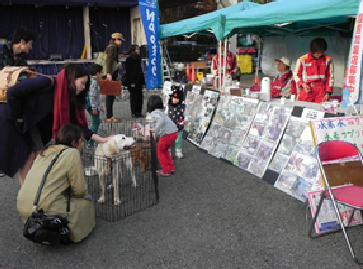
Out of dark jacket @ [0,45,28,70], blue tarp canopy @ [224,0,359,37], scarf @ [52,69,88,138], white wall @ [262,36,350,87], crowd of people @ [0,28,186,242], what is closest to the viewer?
crowd of people @ [0,28,186,242]

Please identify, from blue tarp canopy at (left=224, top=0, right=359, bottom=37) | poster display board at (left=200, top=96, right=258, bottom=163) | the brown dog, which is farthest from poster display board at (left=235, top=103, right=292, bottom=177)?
blue tarp canopy at (left=224, top=0, right=359, bottom=37)

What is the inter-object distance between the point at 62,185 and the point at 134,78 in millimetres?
5971

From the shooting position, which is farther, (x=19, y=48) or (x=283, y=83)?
(x=283, y=83)

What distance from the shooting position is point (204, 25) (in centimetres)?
844

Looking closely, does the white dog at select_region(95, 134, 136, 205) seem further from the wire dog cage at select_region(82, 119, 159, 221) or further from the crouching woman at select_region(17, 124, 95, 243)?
the crouching woman at select_region(17, 124, 95, 243)

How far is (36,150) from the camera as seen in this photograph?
384cm

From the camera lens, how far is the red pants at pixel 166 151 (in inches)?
197

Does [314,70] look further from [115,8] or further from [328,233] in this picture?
[115,8]

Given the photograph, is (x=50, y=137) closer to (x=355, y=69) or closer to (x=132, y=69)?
(x=355, y=69)

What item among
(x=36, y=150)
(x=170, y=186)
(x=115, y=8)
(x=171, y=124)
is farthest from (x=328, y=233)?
(x=115, y=8)

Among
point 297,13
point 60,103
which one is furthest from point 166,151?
point 297,13

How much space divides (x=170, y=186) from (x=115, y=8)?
14.5m

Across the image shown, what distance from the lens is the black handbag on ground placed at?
306 cm

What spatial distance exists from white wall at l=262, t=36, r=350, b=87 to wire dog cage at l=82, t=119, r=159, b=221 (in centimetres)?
1186
